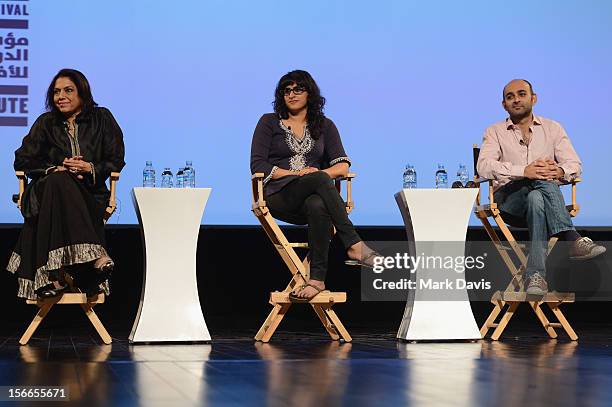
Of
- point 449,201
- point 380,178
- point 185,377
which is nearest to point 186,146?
point 380,178

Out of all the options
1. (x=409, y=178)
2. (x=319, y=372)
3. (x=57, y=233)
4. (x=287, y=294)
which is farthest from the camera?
(x=409, y=178)

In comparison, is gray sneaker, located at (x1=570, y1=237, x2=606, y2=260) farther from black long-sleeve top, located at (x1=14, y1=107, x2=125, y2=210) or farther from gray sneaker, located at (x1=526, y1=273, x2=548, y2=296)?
black long-sleeve top, located at (x1=14, y1=107, x2=125, y2=210)

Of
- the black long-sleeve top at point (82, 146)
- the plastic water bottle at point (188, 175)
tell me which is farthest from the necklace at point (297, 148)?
the black long-sleeve top at point (82, 146)

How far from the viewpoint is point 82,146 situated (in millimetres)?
4125

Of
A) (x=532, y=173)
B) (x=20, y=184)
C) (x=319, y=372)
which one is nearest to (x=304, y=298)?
(x=532, y=173)

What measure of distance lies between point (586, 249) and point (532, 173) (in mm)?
411

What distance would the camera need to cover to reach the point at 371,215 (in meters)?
5.38

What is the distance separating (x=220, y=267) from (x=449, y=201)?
Answer: 1618 millimetres

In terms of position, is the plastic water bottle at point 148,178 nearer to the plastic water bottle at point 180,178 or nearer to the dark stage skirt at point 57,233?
the plastic water bottle at point 180,178

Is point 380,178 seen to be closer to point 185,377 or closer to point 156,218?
point 156,218

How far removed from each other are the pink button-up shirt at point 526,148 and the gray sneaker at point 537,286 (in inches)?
19.4

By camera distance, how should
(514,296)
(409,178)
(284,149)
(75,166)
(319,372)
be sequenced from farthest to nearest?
(409,178), (284,149), (514,296), (75,166), (319,372)

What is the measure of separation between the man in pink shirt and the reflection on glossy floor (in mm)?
381

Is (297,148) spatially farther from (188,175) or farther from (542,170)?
(542,170)
